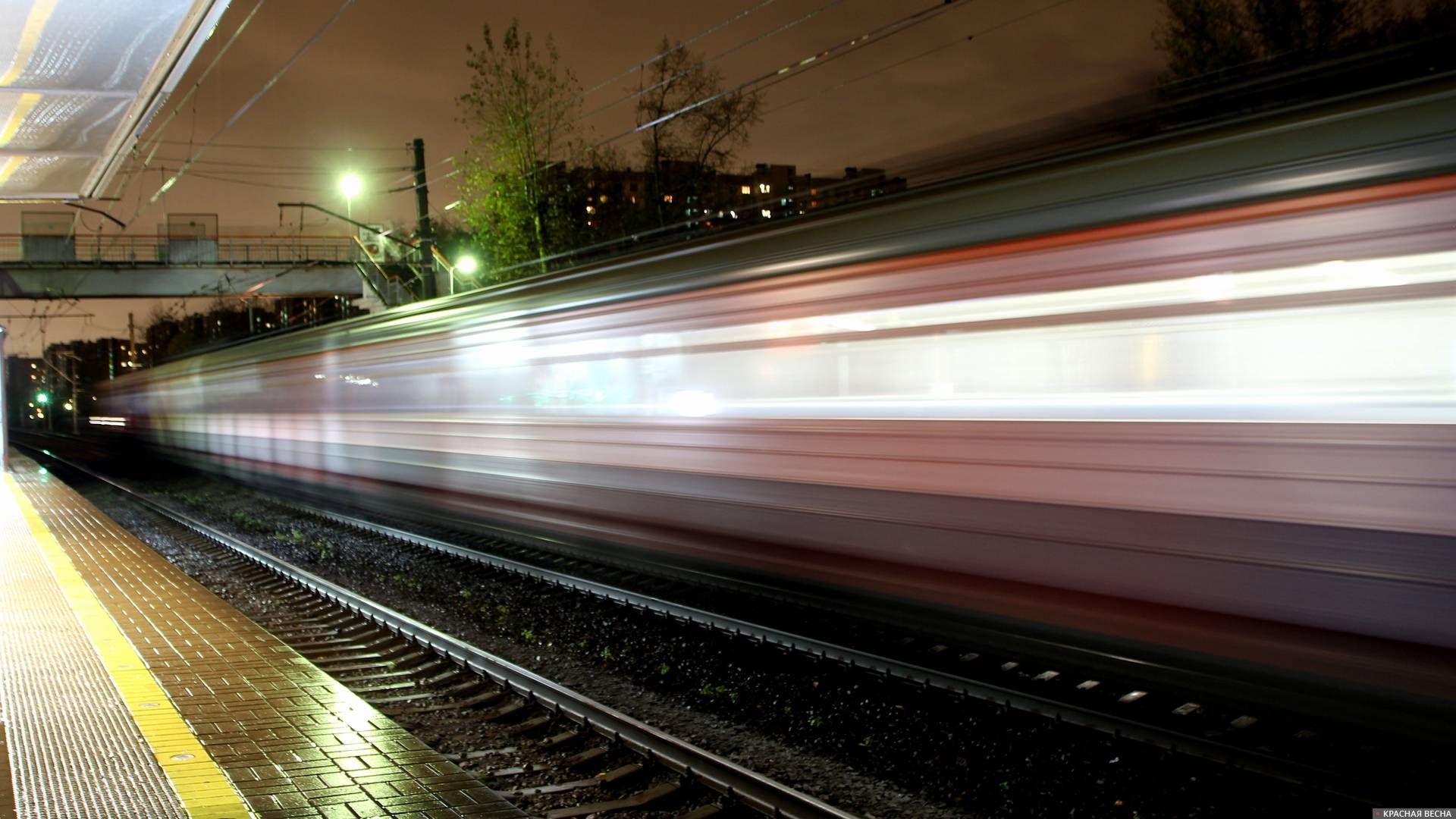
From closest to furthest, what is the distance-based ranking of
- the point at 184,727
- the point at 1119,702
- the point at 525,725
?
the point at 184,727, the point at 1119,702, the point at 525,725

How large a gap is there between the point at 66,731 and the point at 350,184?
74.3 ft

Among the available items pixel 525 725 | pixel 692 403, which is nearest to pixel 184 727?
pixel 525 725

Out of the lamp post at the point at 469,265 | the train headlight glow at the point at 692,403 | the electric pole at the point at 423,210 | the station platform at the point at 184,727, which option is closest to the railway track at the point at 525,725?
the station platform at the point at 184,727

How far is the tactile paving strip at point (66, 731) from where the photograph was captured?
4328 millimetres

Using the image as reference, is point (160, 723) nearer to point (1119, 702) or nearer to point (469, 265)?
point (1119, 702)

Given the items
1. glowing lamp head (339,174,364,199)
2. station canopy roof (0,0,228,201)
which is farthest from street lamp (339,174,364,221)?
station canopy roof (0,0,228,201)

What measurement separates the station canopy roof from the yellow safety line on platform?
412cm

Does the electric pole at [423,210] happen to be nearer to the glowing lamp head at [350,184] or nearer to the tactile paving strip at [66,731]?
the glowing lamp head at [350,184]

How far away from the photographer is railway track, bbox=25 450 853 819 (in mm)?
4844

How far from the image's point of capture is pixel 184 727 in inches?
212

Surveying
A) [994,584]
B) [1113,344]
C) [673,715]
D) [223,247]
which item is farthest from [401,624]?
[223,247]

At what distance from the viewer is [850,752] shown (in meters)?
5.43

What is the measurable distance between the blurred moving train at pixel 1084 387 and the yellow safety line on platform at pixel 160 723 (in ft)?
10.8

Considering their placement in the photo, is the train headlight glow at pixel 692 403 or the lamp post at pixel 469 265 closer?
the train headlight glow at pixel 692 403
